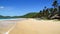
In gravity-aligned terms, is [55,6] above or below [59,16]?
above

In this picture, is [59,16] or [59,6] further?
[59,6]

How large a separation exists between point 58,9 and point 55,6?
1918mm

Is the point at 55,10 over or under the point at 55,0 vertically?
under

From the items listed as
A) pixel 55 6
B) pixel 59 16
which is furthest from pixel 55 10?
pixel 59 16

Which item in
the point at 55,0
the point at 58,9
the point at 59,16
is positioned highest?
the point at 55,0

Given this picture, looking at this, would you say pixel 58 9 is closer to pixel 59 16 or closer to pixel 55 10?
pixel 55 10

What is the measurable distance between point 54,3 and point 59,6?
5.64 feet

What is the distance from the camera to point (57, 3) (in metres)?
33.0

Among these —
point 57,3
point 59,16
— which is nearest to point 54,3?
point 57,3

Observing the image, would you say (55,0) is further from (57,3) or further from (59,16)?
(59,16)

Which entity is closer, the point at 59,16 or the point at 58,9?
the point at 59,16

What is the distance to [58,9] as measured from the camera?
32.5 meters

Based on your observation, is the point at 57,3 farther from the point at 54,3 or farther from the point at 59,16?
the point at 59,16

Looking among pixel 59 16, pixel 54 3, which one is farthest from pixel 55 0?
pixel 59 16
